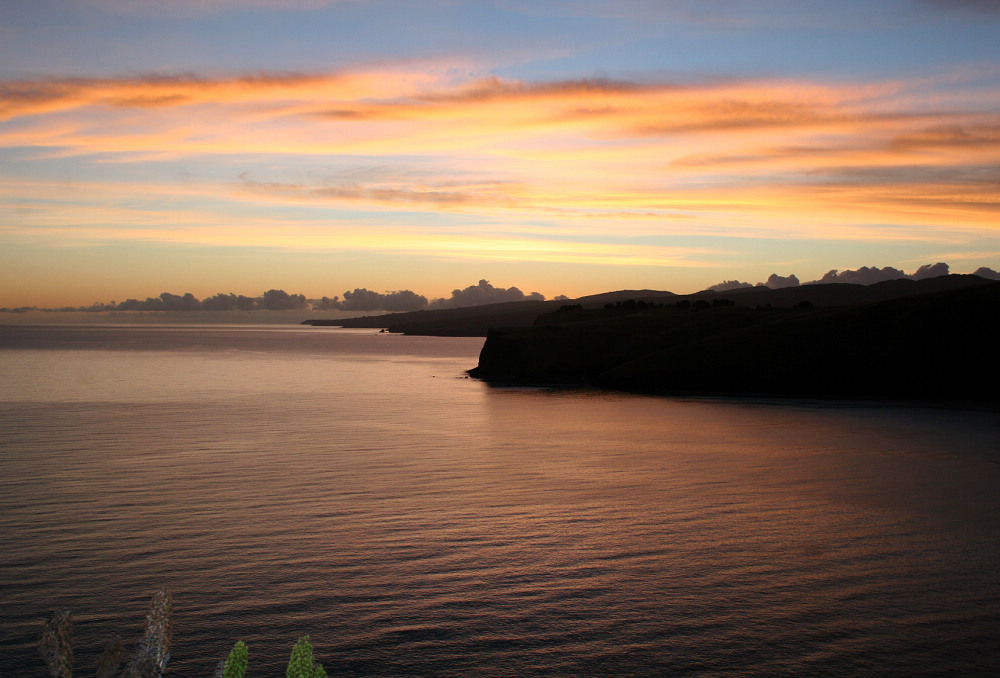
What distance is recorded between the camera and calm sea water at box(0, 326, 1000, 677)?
14500mm

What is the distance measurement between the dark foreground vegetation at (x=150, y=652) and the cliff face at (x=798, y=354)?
243 feet

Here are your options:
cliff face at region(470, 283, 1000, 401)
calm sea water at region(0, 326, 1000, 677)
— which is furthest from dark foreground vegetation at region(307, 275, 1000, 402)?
calm sea water at region(0, 326, 1000, 677)

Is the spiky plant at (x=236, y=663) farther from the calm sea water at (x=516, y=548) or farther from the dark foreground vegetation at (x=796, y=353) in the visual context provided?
the dark foreground vegetation at (x=796, y=353)

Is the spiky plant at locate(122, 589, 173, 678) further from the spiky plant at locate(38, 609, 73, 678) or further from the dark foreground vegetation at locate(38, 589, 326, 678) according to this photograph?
the spiky plant at locate(38, 609, 73, 678)

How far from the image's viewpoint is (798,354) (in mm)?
80750

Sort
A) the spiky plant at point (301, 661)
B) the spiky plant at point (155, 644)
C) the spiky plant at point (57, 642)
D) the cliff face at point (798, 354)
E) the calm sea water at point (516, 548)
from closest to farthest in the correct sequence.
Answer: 1. the spiky plant at point (301, 661)
2. the spiky plant at point (57, 642)
3. the spiky plant at point (155, 644)
4. the calm sea water at point (516, 548)
5. the cliff face at point (798, 354)

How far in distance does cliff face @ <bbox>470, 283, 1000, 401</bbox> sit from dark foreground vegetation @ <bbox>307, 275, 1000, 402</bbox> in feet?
0.34

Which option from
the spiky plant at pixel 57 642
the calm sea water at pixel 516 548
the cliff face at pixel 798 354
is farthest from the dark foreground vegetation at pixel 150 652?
the cliff face at pixel 798 354

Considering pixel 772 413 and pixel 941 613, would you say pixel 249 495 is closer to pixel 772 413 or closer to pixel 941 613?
pixel 941 613

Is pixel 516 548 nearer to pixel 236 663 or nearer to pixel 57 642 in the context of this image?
pixel 236 663

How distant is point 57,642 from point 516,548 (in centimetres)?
1366

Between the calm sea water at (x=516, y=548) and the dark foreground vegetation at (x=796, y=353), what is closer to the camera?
the calm sea water at (x=516, y=548)

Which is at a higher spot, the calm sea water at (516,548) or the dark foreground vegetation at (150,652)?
the dark foreground vegetation at (150,652)

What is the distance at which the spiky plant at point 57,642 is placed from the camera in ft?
27.7
